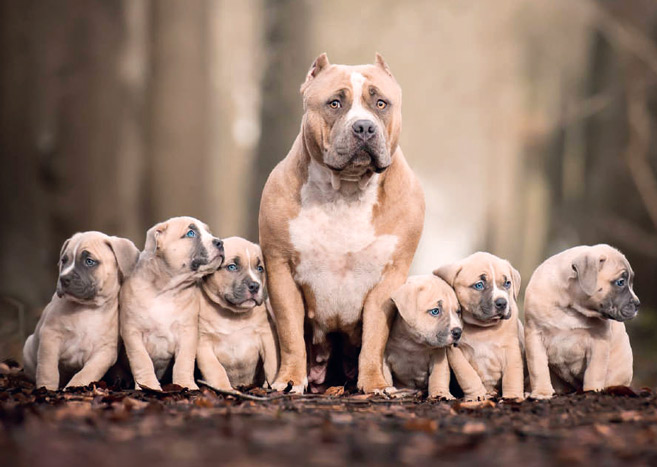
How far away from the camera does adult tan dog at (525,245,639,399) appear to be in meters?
5.53

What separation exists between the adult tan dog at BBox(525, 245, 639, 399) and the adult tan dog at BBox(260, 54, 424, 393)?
3.13ft

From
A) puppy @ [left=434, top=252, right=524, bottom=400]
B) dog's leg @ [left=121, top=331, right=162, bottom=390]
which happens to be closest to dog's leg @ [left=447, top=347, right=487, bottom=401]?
puppy @ [left=434, top=252, right=524, bottom=400]

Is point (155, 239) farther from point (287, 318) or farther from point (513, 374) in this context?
point (513, 374)

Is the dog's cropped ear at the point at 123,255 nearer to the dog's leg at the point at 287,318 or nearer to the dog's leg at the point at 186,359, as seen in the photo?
the dog's leg at the point at 186,359

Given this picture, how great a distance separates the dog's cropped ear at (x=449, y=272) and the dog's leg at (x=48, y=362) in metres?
2.54

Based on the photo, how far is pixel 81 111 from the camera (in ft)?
35.3

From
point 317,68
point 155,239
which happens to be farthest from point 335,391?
point 317,68

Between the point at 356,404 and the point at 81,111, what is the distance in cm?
686

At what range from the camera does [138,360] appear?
562 cm

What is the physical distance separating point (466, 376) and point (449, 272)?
703mm

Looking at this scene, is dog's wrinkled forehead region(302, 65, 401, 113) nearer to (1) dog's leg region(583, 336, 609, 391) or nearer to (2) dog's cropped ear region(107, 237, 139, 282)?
(2) dog's cropped ear region(107, 237, 139, 282)

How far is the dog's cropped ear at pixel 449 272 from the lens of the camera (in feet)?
19.4

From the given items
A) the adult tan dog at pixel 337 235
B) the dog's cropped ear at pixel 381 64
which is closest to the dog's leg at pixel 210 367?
the adult tan dog at pixel 337 235

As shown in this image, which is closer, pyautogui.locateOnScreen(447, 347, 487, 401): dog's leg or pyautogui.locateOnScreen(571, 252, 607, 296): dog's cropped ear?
pyautogui.locateOnScreen(571, 252, 607, 296): dog's cropped ear
